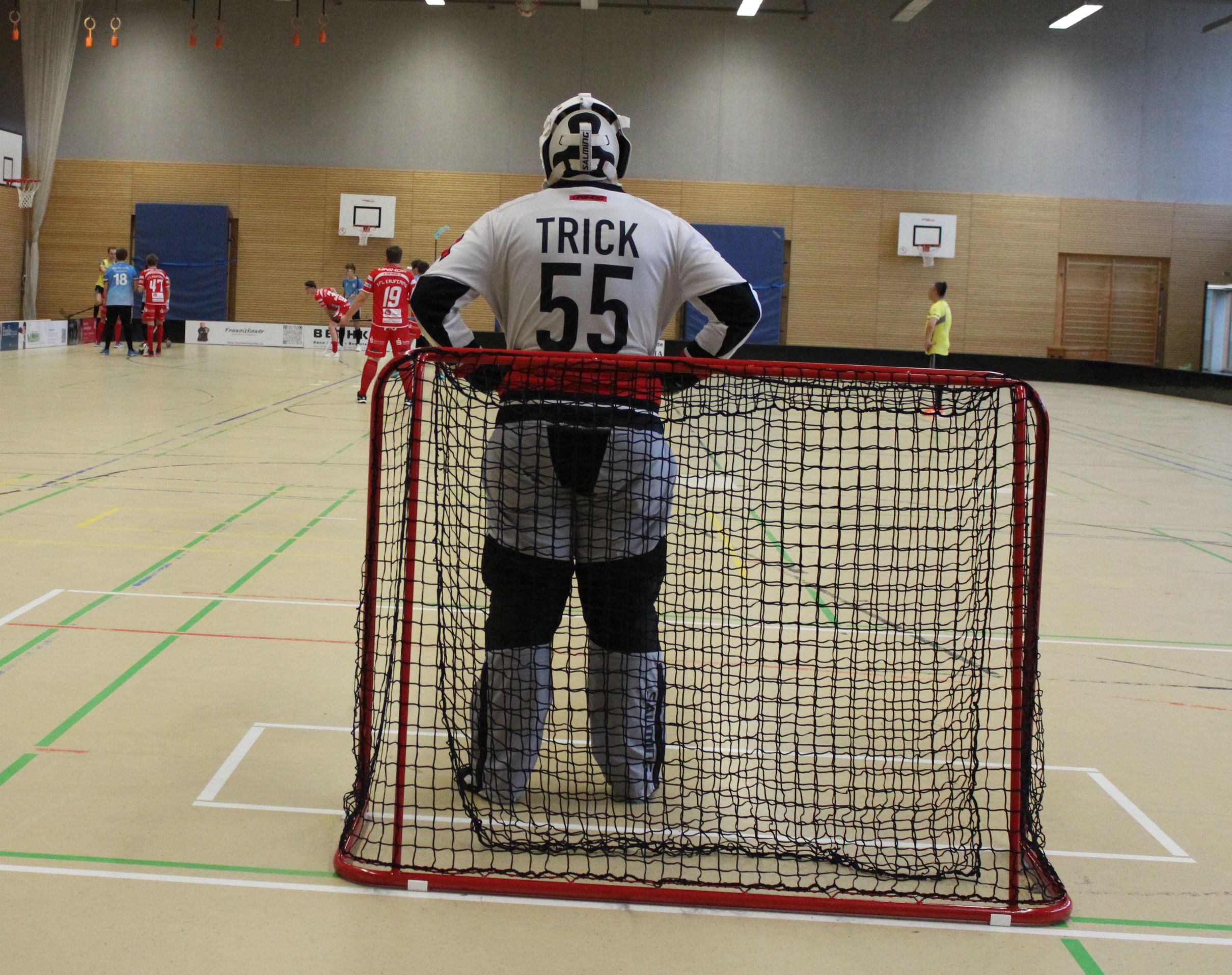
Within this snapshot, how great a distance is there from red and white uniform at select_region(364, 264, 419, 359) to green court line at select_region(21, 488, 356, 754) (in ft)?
24.1

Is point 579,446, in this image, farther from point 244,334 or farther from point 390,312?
point 244,334

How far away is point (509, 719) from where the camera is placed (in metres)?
2.91

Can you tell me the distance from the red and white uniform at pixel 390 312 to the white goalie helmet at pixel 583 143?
387 inches

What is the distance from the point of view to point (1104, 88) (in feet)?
77.7

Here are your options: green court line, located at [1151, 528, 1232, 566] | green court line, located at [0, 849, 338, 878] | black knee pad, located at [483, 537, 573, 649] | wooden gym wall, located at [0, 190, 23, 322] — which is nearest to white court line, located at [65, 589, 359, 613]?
black knee pad, located at [483, 537, 573, 649]

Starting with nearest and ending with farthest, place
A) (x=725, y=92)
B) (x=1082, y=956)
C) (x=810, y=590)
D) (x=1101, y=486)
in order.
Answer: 1. (x=1082, y=956)
2. (x=810, y=590)
3. (x=1101, y=486)
4. (x=725, y=92)

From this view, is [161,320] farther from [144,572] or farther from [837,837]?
[837,837]

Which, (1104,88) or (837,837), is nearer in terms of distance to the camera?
(837,837)

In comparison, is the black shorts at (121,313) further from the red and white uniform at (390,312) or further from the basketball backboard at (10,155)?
the red and white uniform at (390,312)

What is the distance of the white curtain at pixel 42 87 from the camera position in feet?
74.5

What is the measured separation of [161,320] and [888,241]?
47.7ft

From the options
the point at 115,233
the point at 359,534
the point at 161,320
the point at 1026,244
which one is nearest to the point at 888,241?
the point at 1026,244

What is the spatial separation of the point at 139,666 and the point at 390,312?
9301 mm

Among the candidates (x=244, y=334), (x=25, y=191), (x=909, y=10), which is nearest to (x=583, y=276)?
(x=909, y=10)
